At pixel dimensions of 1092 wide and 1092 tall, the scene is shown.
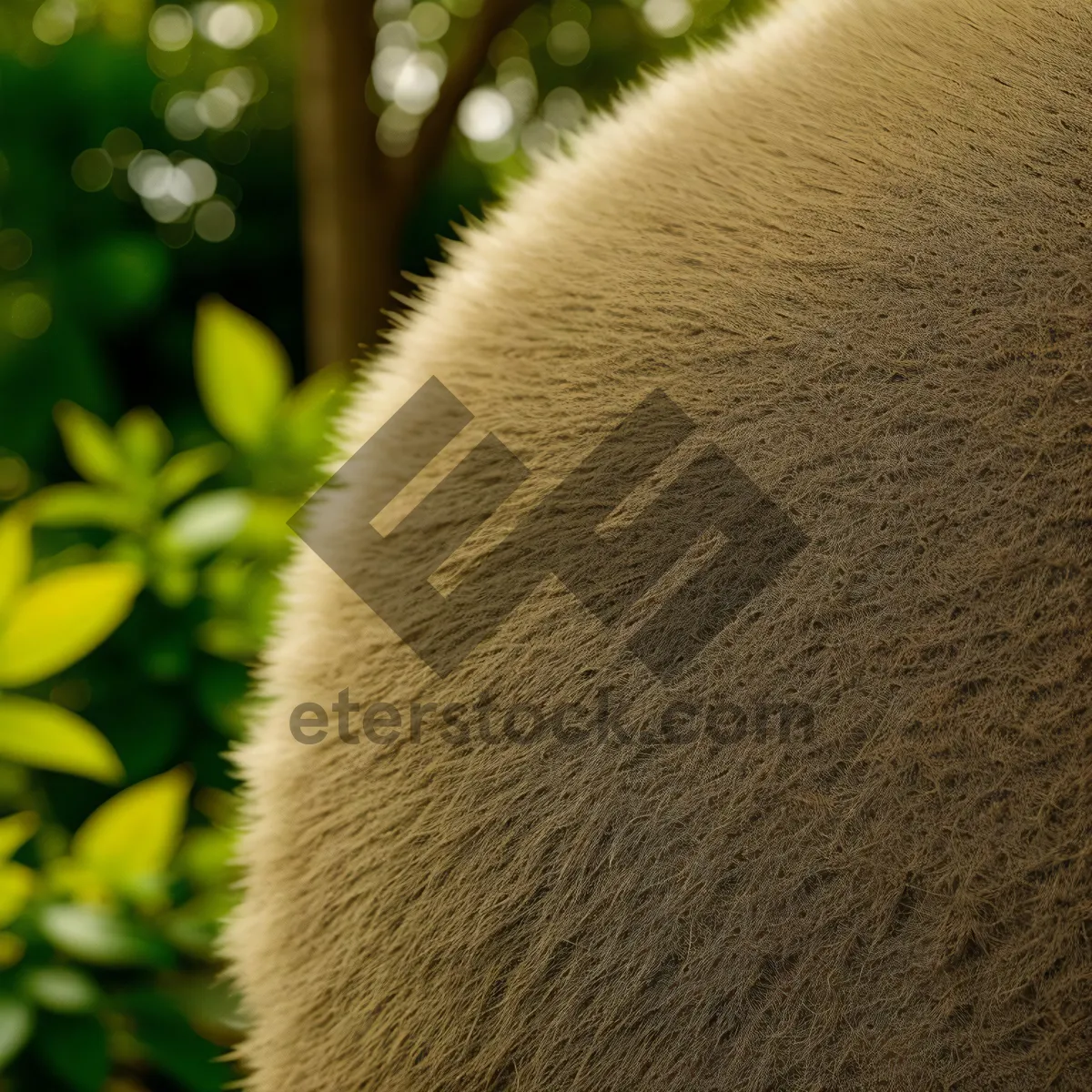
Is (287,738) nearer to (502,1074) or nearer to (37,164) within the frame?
(502,1074)

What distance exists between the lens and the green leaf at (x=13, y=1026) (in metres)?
0.46

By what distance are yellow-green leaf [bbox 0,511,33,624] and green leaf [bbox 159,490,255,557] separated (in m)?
0.09

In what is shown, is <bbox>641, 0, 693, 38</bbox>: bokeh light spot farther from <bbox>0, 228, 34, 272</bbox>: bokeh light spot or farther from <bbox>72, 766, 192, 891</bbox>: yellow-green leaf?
<bbox>72, 766, 192, 891</bbox>: yellow-green leaf

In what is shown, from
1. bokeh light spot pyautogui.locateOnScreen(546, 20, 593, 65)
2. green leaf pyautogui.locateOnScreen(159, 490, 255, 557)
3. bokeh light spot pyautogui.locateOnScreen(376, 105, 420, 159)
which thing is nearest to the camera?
green leaf pyautogui.locateOnScreen(159, 490, 255, 557)

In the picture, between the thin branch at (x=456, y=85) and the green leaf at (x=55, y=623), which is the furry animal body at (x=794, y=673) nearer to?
the green leaf at (x=55, y=623)

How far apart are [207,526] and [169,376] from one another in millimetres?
671

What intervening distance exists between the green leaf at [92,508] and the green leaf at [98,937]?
0.69 feet

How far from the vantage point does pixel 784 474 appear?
1.02ft

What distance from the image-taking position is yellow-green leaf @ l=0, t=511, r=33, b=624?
0.50m

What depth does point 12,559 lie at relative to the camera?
500mm

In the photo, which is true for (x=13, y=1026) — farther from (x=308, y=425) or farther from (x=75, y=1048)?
(x=308, y=425)

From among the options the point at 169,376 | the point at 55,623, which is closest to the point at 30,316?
the point at 169,376

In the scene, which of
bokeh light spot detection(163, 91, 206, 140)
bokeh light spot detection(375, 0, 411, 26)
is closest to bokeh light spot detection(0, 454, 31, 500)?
bokeh light spot detection(163, 91, 206, 140)

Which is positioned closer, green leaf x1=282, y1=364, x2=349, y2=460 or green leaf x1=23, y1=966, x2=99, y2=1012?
green leaf x1=23, y1=966, x2=99, y2=1012
